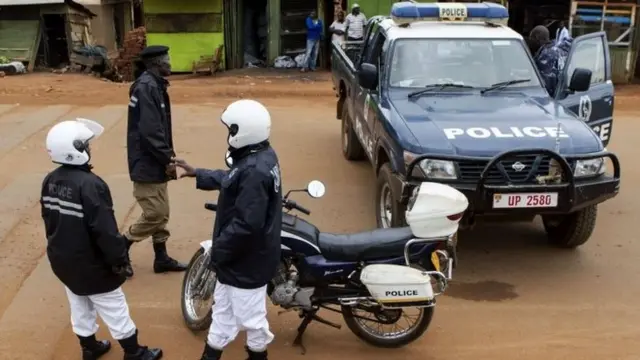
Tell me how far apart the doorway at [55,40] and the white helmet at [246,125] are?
18363 millimetres

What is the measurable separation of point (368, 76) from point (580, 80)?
188 cm

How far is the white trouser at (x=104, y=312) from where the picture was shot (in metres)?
4.18

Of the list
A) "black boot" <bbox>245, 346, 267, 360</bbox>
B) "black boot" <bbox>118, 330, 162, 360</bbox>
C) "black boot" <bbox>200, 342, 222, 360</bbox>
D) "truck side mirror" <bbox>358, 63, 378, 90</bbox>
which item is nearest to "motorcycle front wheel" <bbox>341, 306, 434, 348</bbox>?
"black boot" <bbox>245, 346, 267, 360</bbox>

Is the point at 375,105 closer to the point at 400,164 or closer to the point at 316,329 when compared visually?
the point at 400,164

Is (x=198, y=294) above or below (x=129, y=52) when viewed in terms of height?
below

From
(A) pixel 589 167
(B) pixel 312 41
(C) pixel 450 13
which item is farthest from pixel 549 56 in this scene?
(B) pixel 312 41

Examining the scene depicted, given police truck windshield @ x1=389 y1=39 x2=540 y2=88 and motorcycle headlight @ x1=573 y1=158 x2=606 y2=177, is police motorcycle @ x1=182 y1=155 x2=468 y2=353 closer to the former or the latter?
motorcycle headlight @ x1=573 y1=158 x2=606 y2=177

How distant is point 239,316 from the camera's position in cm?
398

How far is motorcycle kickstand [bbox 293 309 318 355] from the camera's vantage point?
4.57 m

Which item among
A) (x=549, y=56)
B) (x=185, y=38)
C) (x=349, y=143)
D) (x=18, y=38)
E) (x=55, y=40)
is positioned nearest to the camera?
(x=549, y=56)

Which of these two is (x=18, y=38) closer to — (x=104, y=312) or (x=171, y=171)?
(x=171, y=171)

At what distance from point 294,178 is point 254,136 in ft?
15.3

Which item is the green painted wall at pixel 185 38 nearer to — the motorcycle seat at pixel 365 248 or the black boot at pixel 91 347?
the black boot at pixel 91 347

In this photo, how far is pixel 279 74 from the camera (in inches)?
715
